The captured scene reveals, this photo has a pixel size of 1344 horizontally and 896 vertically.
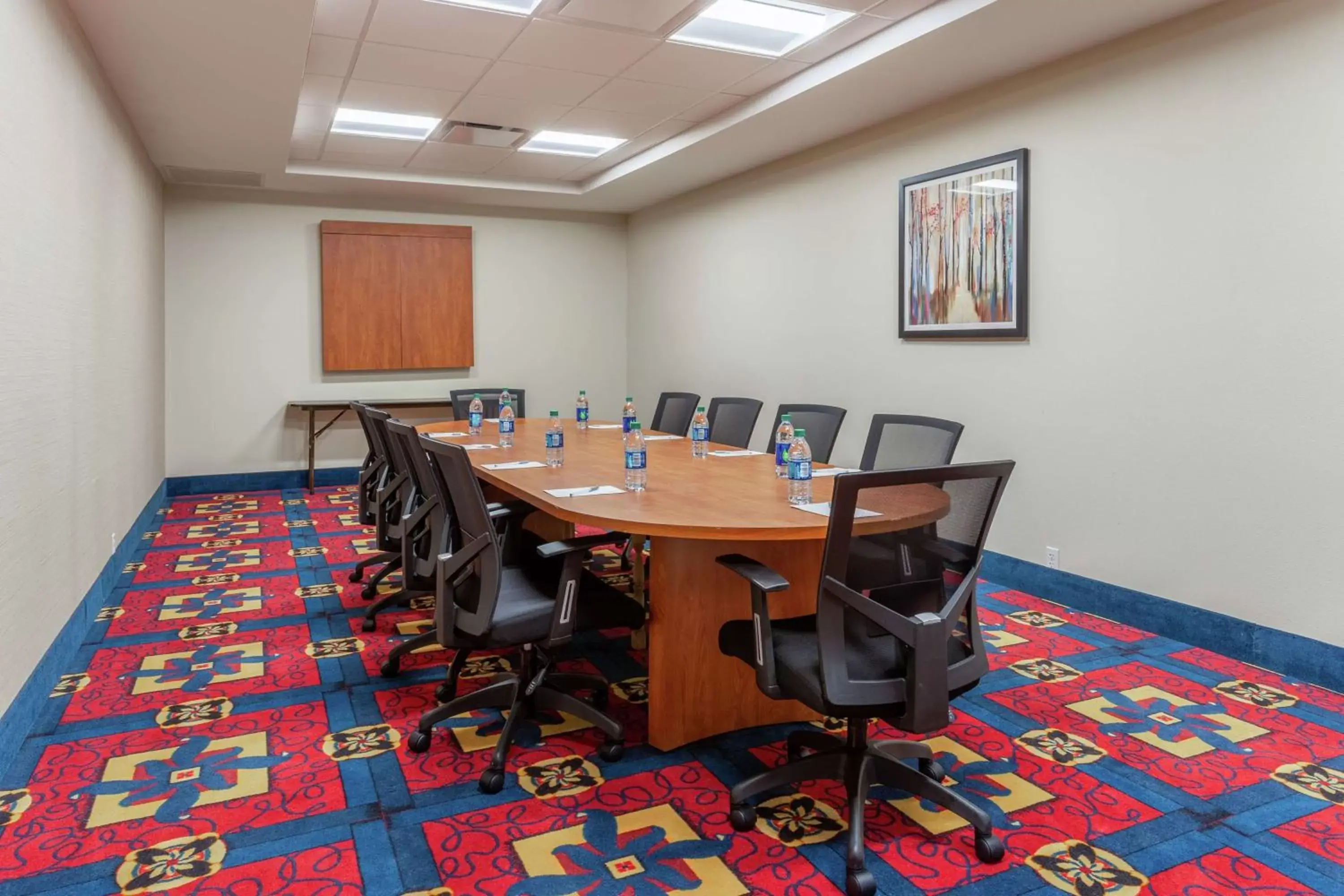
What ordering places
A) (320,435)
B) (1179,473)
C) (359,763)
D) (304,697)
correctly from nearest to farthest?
(359,763)
(304,697)
(1179,473)
(320,435)

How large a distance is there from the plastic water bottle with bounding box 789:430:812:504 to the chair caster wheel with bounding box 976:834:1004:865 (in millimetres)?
1108

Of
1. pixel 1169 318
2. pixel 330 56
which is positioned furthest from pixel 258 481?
pixel 1169 318

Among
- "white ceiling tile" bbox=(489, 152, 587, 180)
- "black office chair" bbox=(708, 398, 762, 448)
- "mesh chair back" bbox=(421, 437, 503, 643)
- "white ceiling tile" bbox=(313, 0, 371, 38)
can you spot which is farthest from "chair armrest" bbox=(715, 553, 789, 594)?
"white ceiling tile" bbox=(489, 152, 587, 180)

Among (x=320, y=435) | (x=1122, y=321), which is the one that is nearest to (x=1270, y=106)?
(x=1122, y=321)

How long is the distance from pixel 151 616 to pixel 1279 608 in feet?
16.1

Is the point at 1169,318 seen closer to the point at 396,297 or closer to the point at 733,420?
the point at 733,420

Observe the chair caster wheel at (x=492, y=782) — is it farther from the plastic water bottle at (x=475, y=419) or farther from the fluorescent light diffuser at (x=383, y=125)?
the fluorescent light diffuser at (x=383, y=125)

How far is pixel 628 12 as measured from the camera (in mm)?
4051

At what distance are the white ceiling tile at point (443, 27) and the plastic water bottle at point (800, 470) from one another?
2613 millimetres

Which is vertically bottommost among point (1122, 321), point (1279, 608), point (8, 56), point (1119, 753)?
point (1119, 753)

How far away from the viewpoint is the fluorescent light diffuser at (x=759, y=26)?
4.12 meters

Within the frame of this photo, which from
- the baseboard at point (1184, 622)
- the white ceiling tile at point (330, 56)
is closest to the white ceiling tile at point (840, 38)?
the white ceiling tile at point (330, 56)

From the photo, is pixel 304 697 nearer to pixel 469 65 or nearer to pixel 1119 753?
pixel 1119 753

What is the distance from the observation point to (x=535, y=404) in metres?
9.02
